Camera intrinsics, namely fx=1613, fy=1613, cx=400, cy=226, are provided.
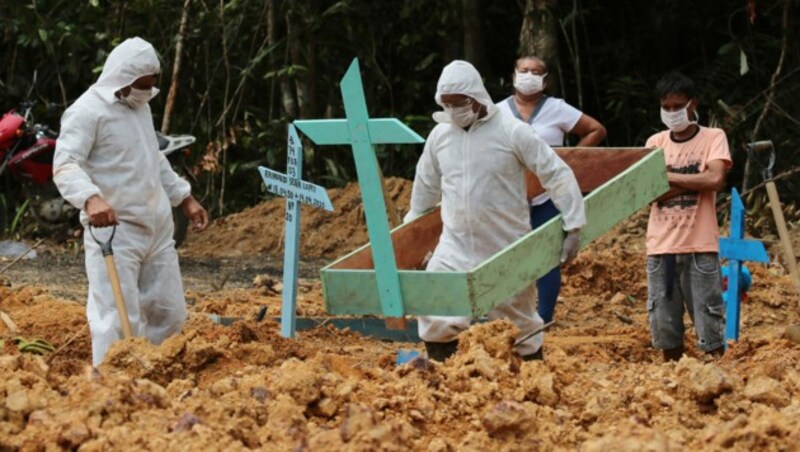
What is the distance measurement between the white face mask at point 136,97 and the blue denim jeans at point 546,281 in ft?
7.25

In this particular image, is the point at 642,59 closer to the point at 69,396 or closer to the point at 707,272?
the point at 707,272

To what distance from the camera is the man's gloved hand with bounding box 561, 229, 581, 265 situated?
7.15m

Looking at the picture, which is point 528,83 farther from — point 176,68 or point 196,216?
point 176,68

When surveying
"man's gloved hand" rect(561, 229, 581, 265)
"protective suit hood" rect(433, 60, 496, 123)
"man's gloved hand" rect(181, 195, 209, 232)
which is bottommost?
"man's gloved hand" rect(561, 229, 581, 265)

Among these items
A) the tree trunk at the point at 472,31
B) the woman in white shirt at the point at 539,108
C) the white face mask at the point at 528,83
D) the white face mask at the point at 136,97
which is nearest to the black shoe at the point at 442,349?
the woman in white shirt at the point at 539,108

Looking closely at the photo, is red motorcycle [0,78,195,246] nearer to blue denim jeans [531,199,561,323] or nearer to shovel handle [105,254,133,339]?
blue denim jeans [531,199,561,323]

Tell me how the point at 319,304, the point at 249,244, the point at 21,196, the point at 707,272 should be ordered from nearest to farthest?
the point at 707,272 < the point at 319,304 < the point at 249,244 < the point at 21,196

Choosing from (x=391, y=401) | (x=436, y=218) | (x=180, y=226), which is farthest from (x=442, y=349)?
(x=180, y=226)

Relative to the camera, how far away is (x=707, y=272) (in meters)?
7.98

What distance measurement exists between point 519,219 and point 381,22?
8453 millimetres

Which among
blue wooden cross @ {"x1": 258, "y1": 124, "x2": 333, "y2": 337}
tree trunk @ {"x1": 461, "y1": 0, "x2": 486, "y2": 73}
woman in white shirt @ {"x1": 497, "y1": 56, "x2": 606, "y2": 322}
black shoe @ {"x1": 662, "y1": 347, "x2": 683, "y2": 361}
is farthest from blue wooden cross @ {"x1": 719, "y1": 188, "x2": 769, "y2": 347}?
tree trunk @ {"x1": 461, "y1": 0, "x2": 486, "y2": 73}

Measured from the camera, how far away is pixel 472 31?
49.7 feet

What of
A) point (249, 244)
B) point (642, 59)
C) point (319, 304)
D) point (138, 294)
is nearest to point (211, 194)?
point (249, 244)

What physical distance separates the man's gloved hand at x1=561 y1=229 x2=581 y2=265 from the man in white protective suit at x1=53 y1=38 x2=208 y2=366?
185 centimetres
